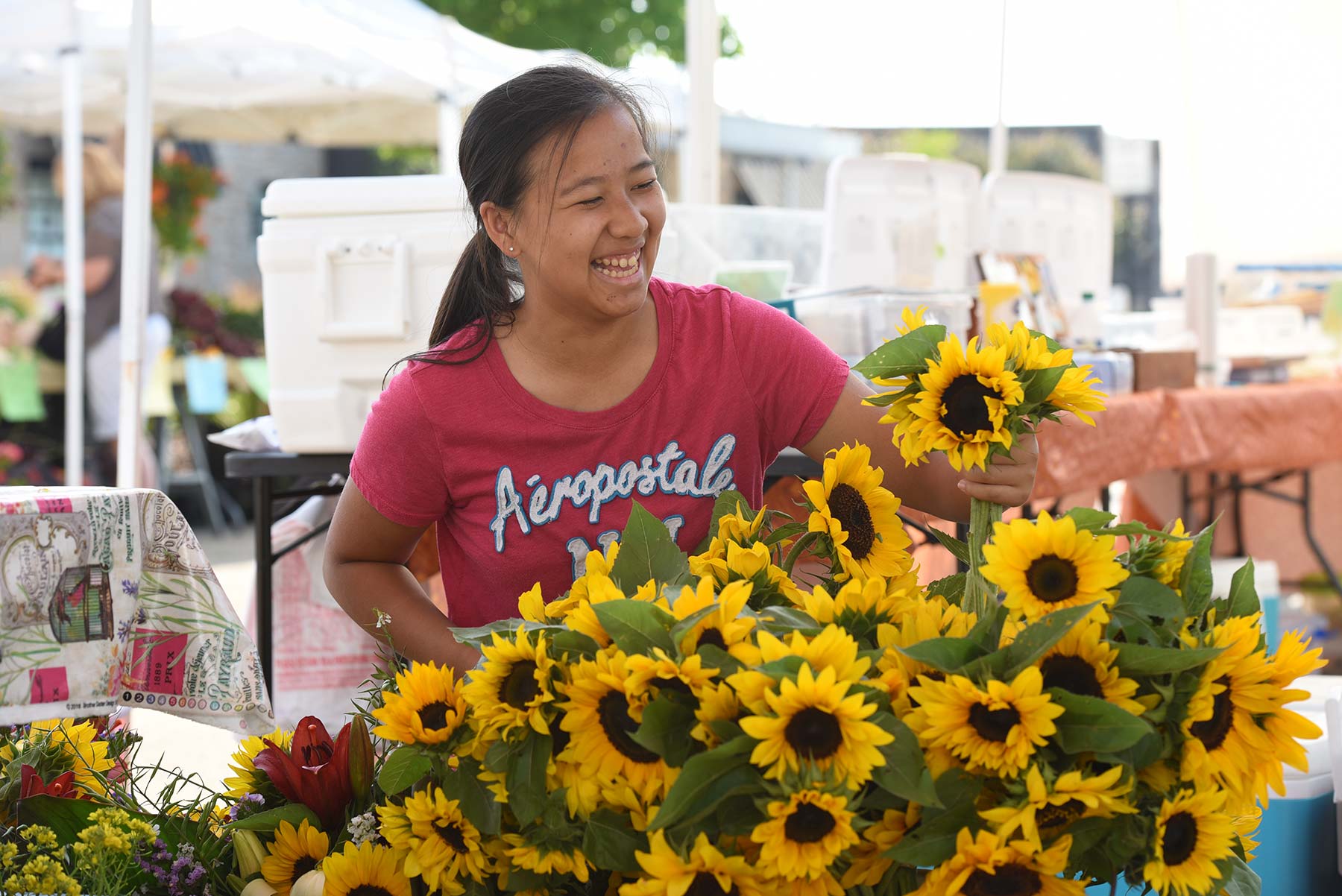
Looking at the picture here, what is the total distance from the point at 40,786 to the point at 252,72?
5.96 meters

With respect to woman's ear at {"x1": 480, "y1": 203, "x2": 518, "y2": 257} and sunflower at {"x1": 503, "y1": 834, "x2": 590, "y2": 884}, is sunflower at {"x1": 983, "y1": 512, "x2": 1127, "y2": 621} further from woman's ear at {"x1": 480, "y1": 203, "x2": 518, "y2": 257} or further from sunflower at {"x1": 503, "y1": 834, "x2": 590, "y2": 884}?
woman's ear at {"x1": 480, "y1": 203, "x2": 518, "y2": 257}

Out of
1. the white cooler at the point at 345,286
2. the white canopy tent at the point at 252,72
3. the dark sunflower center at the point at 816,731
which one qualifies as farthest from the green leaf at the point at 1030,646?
the white canopy tent at the point at 252,72

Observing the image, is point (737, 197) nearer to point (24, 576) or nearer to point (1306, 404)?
point (1306, 404)

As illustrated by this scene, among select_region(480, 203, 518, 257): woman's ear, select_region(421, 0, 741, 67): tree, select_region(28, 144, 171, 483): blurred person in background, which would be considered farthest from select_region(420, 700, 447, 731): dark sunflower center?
select_region(421, 0, 741, 67): tree

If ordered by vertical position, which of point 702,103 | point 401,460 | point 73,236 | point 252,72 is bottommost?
point 401,460

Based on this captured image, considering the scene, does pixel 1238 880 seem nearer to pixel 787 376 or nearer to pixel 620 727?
pixel 620 727

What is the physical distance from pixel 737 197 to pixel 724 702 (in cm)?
1702

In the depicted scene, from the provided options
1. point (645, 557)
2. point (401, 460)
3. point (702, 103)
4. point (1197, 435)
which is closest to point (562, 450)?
point (401, 460)

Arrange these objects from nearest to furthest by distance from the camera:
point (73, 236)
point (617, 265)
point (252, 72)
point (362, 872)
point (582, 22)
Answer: point (362, 872), point (617, 265), point (73, 236), point (252, 72), point (582, 22)

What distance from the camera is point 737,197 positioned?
17516mm

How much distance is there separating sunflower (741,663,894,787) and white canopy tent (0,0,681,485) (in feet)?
13.4

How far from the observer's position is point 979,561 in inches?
40.3

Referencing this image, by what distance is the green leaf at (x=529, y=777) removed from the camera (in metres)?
0.95

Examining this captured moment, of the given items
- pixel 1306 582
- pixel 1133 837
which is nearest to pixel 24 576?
pixel 1133 837
